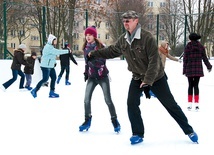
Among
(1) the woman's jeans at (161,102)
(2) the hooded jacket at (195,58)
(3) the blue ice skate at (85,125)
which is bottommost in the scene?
(3) the blue ice skate at (85,125)

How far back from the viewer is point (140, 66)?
3.55m

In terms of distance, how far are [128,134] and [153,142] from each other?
0.47 metres

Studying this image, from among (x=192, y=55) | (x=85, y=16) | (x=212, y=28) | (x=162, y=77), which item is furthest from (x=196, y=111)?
(x=212, y=28)

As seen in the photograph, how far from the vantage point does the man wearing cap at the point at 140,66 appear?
3.42m

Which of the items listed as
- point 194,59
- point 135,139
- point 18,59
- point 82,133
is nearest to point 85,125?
point 82,133

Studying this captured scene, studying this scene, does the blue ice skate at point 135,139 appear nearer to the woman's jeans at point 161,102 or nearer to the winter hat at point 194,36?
the woman's jeans at point 161,102

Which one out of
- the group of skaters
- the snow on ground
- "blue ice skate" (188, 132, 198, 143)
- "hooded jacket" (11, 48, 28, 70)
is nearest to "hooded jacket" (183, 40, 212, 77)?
the snow on ground

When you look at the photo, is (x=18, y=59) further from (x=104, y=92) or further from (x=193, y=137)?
(x=193, y=137)

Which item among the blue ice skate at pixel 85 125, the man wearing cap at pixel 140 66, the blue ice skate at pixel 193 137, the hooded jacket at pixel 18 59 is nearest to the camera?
the man wearing cap at pixel 140 66

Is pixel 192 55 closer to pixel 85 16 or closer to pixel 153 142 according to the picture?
pixel 153 142

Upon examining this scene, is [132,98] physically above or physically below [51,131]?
above

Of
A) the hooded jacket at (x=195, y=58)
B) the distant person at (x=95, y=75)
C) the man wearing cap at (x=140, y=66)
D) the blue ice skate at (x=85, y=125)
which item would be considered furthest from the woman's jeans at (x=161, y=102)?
the hooded jacket at (x=195, y=58)

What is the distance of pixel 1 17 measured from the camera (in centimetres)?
1145

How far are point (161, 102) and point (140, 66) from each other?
501 millimetres
